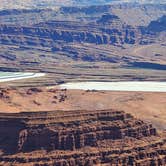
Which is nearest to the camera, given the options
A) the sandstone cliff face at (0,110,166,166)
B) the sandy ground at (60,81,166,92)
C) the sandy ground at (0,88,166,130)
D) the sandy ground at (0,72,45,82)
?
the sandstone cliff face at (0,110,166,166)

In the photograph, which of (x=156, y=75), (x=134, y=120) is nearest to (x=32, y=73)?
(x=156, y=75)

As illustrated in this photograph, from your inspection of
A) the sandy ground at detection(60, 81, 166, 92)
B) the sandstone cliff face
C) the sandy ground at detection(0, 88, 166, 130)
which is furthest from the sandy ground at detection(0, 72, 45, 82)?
the sandstone cliff face

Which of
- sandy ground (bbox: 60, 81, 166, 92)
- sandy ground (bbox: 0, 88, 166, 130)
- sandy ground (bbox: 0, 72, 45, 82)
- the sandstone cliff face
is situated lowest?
the sandstone cliff face

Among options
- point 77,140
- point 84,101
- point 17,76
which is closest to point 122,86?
point 84,101

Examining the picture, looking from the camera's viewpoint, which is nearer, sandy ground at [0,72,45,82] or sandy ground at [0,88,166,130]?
sandy ground at [0,88,166,130]

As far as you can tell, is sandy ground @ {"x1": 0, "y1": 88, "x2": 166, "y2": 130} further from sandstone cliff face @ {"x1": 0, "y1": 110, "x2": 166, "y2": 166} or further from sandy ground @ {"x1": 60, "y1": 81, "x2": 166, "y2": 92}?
sandstone cliff face @ {"x1": 0, "y1": 110, "x2": 166, "y2": 166}

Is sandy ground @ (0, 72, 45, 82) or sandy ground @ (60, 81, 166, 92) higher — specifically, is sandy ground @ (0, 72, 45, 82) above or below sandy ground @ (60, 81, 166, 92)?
above

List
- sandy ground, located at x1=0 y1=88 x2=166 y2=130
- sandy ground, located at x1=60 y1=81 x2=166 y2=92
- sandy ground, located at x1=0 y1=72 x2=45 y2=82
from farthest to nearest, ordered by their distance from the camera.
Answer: sandy ground, located at x1=0 y1=72 x2=45 y2=82
sandy ground, located at x1=60 y1=81 x2=166 y2=92
sandy ground, located at x1=0 y1=88 x2=166 y2=130
